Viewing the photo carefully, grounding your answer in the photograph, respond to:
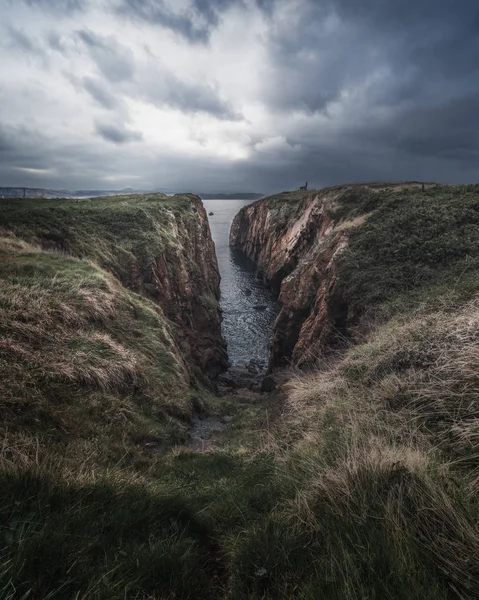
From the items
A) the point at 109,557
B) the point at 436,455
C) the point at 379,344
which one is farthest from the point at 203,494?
the point at 379,344

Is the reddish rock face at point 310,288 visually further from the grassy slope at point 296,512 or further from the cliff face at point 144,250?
the cliff face at point 144,250

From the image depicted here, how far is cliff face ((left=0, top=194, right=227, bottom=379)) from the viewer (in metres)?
18.2

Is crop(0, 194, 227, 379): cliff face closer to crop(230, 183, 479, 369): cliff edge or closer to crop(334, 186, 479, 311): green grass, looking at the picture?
crop(230, 183, 479, 369): cliff edge

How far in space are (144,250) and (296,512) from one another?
875 inches

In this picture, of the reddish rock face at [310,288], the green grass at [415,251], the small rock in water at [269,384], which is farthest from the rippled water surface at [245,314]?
the green grass at [415,251]

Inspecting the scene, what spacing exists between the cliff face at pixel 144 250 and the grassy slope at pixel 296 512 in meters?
14.1

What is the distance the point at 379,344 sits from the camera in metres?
8.40

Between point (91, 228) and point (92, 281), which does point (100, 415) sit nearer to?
point (92, 281)

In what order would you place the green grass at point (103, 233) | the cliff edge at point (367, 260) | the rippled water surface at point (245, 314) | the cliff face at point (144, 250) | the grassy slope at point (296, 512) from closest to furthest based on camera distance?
the grassy slope at point (296, 512) < the cliff edge at point (367, 260) < the green grass at point (103, 233) < the cliff face at point (144, 250) < the rippled water surface at point (245, 314)

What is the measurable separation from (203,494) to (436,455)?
3.29m

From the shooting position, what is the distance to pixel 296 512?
10.9 ft

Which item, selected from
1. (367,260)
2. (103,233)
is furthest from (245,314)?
(367,260)

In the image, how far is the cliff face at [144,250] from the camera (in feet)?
59.6

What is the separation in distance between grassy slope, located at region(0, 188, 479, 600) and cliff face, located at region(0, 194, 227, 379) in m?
14.1
